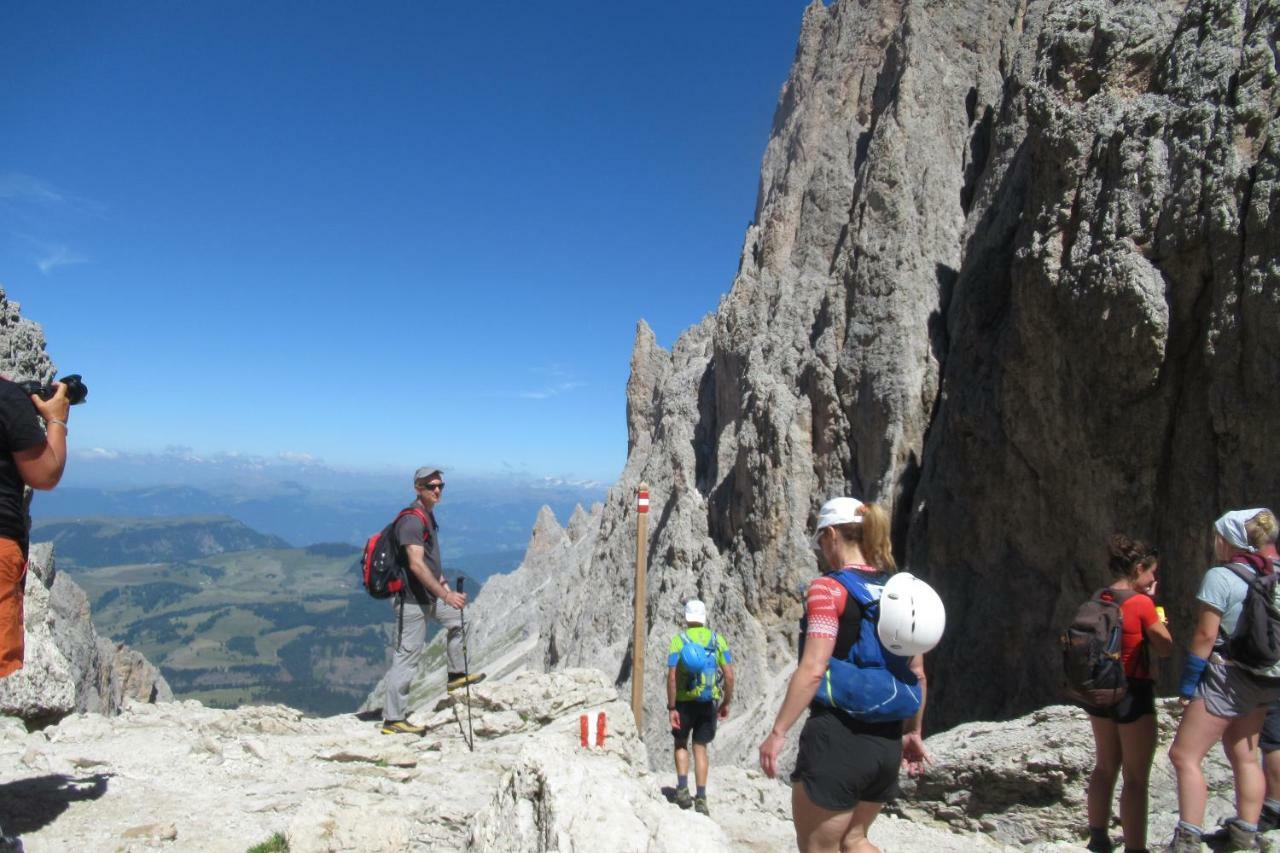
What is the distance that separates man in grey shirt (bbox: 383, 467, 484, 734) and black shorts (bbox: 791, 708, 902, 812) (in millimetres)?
5268

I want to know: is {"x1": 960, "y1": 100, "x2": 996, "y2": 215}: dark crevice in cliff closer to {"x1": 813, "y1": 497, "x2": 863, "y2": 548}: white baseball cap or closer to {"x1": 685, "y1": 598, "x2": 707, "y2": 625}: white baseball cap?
{"x1": 685, "y1": 598, "x2": 707, "y2": 625}: white baseball cap

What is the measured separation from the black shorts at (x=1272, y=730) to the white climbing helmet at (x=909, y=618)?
158 inches

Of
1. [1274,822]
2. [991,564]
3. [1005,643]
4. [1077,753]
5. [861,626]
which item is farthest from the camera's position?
[991,564]

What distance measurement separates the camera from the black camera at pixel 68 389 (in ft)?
16.5

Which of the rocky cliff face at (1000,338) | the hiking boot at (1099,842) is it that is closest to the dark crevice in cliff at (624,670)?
the rocky cliff face at (1000,338)

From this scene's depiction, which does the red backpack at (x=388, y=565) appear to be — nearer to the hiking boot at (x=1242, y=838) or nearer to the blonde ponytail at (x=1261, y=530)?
the blonde ponytail at (x=1261, y=530)

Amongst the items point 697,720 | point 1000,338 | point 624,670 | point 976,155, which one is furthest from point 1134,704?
point 624,670

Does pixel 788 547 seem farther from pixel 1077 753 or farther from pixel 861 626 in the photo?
pixel 861 626

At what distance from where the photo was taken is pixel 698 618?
27.6ft

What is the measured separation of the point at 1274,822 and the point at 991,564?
10653 millimetres

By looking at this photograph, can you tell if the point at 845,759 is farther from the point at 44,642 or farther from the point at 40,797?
the point at 44,642

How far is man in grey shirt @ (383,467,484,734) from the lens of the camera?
832cm

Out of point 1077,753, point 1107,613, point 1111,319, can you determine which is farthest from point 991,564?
point 1107,613

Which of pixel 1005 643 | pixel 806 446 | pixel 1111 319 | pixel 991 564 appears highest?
pixel 1111 319
